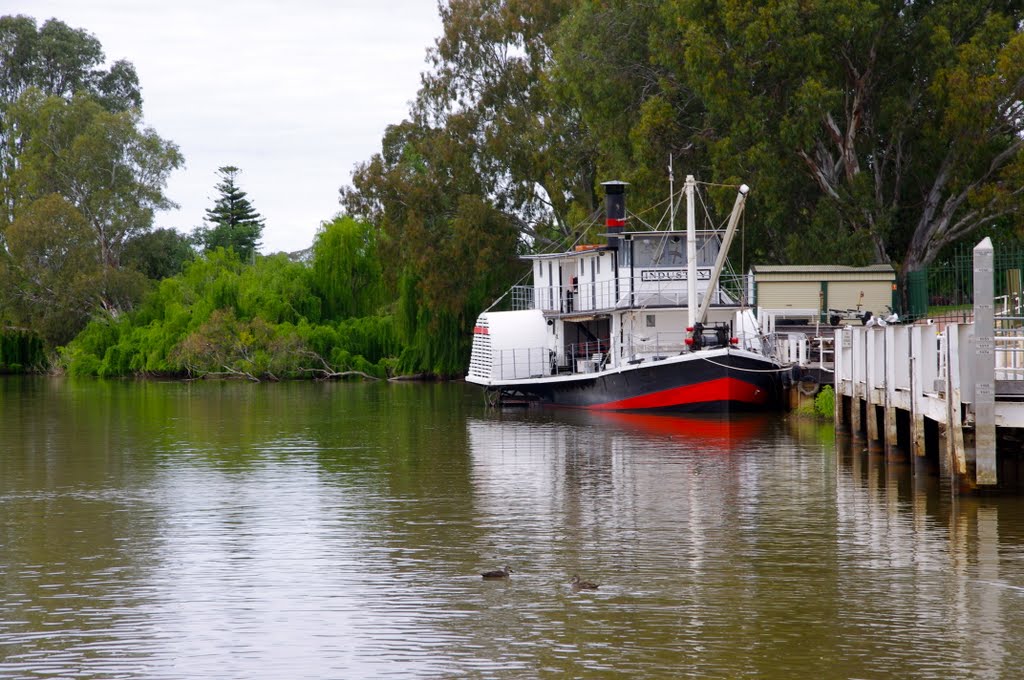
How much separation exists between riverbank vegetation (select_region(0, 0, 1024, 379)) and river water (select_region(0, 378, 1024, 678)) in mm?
18000

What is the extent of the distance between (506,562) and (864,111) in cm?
3640

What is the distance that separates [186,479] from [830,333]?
22.6 meters

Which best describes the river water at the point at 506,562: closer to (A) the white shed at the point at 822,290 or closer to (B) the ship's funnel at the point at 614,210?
(B) the ship's funnel at the point at 614,210

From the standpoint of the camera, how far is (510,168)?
6569 centimetres

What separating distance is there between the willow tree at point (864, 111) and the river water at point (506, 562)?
685 inches

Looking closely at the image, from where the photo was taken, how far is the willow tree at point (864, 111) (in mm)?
44219

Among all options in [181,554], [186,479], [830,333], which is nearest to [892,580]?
[181,554]

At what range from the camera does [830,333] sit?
4203 centimetres

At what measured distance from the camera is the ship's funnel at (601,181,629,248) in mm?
43094

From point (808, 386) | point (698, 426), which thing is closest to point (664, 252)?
point (808, 386)

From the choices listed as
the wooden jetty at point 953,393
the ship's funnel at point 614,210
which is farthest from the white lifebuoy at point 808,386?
the ship's funnel at point 614,210

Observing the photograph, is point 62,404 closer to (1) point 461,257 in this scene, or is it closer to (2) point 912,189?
(1) point 461,257

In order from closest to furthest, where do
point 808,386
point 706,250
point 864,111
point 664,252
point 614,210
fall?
point 808,386 < point 664,252 < point 706,250 < point 614,210 < point 864,111

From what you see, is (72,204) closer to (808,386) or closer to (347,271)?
(347,271)
